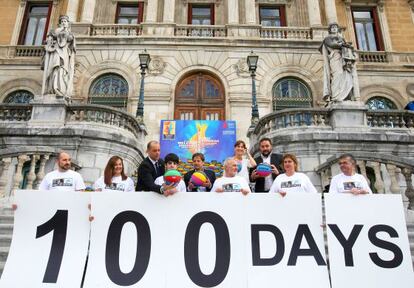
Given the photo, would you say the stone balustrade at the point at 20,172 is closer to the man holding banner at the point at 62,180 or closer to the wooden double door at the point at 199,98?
the man holding banner at the point at 62,180

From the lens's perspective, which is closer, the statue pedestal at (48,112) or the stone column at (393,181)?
the stone column at (393,181)

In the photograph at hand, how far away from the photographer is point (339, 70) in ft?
37.6

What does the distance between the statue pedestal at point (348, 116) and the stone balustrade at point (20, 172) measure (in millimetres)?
8155

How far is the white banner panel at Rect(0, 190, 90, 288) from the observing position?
3939mm

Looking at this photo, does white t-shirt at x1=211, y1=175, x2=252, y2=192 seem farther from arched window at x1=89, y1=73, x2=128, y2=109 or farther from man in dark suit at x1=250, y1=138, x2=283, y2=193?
arched window at x1=89, y1=73, x2=128, y2=109

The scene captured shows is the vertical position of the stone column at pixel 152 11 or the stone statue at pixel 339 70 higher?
the stone column at pixel 152 11

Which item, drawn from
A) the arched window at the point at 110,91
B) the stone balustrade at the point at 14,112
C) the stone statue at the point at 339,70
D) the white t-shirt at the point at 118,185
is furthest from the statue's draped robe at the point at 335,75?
the arched window at the point at 110,91

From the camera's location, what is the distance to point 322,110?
428 inches

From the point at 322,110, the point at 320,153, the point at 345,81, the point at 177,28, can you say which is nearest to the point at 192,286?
the point at 320,153

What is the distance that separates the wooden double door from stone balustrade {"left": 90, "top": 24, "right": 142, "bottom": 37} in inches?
168

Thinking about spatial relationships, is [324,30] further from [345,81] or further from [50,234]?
[50,234]

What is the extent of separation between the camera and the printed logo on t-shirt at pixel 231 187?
15.5 ft

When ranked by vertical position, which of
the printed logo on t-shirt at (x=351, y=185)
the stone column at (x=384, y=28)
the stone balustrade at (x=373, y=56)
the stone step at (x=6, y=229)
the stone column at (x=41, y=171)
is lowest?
the stone step at (x=6, y=229)

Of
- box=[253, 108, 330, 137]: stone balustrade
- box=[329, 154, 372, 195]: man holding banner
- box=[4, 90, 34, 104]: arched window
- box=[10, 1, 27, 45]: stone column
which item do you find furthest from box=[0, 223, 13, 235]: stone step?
box=[10, 1, 27, 45]: stone column
